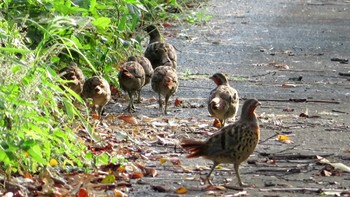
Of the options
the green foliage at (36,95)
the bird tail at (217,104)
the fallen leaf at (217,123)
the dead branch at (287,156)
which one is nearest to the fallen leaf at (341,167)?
the dead branch at (287,156)

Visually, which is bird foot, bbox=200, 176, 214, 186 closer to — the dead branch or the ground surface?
the ground surface

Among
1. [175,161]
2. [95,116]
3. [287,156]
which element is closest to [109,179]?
[175,161]

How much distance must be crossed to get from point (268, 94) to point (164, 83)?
1.45m

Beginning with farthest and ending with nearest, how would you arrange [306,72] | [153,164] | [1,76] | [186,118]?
[306,72]
[186,118]
[153,164]
[1,76]

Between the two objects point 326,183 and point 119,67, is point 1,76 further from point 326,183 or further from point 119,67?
point 119,67

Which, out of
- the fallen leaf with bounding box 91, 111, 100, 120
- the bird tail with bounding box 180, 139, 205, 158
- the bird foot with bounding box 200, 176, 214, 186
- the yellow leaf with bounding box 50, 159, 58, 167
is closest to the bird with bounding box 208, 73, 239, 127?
the fallen leaf with bounding box 91, 111, 100, 120

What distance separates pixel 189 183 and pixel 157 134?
6.25ft

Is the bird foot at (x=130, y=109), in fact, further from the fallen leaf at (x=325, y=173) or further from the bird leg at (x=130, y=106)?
the fallen leaf at (x=325, y=173)

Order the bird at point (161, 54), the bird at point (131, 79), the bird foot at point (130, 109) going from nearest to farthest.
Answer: the bird foot at point (130, 109) → the bird at point (131, 79) → the bird at point (161, 54)

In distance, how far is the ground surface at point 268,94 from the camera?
8.02 metres

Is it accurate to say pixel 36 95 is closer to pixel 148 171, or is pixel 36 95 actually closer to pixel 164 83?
pixel 148 171

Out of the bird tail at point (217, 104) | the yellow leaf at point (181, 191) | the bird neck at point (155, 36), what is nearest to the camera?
the yellow leaf at point (181, 191)

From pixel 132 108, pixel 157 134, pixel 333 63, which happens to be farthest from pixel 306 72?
pixel 157 134

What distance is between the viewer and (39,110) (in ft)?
24.5
